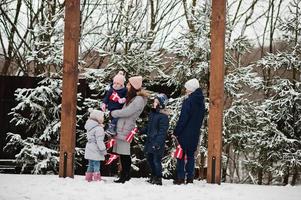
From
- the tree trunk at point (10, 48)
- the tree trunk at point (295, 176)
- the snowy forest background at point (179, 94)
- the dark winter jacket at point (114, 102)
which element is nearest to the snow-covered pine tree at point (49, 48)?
the snowy forest background at point (179, 94)

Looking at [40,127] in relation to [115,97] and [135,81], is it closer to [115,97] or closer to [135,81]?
[115,97]

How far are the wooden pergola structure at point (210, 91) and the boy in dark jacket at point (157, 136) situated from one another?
0.71 metres

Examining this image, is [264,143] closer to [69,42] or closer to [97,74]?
[97,74]

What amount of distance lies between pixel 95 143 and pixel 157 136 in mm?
942

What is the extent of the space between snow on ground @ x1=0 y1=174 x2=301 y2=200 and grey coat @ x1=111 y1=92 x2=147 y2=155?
1.71 feet

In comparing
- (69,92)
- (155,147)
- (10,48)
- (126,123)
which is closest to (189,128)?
(155,147)

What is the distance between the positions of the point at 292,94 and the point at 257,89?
77 centimetres

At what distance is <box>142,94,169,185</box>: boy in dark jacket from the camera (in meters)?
6.23

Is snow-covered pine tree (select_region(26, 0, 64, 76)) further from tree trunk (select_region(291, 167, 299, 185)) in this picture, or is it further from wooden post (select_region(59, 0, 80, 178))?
tree trunk (select_region(291, 167, 299, 185))

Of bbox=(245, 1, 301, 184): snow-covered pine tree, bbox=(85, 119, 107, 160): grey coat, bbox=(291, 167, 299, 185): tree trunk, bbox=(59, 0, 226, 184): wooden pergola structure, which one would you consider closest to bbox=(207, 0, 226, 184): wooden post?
bbox=(59, 0, 226, 184): wooden pergola structure

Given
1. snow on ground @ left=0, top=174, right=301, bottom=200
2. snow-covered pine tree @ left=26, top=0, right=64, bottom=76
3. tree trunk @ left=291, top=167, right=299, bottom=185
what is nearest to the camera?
snow on ground @ left=0, top=174, right=301, bottom=200

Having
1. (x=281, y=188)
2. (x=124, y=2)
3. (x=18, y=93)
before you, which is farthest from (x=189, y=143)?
(x=124, y=2)

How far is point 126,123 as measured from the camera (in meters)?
6.42

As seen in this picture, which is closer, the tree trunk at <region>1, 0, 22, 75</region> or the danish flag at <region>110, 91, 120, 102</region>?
the danish flag at <region>110, 91, 120, 102</region>
